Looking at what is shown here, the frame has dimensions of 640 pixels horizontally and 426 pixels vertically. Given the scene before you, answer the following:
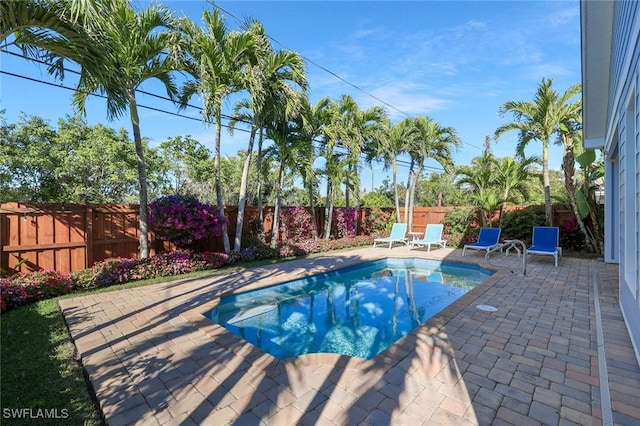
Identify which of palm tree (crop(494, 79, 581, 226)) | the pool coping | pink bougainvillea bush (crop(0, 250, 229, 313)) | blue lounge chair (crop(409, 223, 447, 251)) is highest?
palm tree (crop(494, 79, 581, 226))

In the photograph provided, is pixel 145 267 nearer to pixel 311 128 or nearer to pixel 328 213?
pixel 311 128

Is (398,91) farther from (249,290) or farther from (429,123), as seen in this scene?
(249,290)

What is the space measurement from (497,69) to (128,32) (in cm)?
1313

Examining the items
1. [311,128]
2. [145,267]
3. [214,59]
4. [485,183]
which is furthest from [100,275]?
[485,183]

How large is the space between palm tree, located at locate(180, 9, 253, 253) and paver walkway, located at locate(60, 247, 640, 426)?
5.69 m

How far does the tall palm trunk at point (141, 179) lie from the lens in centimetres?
741

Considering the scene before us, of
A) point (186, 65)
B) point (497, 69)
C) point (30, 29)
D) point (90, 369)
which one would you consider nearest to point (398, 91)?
point (497, 69)

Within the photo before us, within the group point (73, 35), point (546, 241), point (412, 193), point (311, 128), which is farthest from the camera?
point (412, 193)

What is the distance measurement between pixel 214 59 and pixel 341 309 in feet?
24.8

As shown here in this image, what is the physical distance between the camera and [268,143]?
1207 centimetres

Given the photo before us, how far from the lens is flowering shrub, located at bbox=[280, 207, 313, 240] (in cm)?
1312

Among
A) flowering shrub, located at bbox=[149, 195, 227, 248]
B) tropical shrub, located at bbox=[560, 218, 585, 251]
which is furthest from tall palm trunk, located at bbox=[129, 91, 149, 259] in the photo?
tropical shrub, located at bbox=[560, 218, 585, 251]

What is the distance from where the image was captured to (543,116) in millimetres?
10758

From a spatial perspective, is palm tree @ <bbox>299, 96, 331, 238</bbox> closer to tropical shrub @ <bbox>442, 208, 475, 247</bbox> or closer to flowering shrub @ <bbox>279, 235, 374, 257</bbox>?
flowering shrub @ <bbox>279, 235, 374, 257</bbox>
